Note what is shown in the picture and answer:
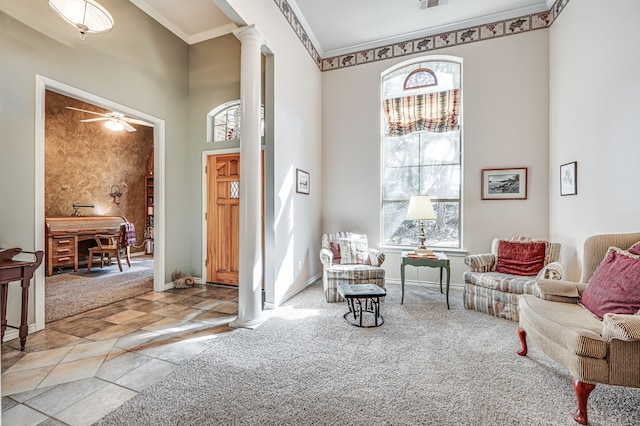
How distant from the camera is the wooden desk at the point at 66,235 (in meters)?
5.08

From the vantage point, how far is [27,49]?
268 cm

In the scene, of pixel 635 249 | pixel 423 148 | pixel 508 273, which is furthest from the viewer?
pixel 423 148

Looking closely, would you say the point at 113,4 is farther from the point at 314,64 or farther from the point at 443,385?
the point at 443,385

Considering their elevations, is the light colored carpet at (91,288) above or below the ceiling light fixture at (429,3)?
below

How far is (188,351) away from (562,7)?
5642 mm

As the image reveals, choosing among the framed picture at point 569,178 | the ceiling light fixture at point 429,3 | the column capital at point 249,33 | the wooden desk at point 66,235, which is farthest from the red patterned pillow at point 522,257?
the wooden desk at point 66,235

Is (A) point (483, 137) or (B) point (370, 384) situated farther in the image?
(A) point (483, 137)

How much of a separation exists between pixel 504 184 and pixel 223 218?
4.18 m

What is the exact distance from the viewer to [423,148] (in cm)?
443

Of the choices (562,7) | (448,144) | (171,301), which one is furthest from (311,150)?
(562,7)

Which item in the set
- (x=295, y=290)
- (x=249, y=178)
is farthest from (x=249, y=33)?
(x=295, y=290)

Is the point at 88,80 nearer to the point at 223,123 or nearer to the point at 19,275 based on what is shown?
the point at 223,123

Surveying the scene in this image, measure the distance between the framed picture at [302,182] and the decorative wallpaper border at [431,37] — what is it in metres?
1.94

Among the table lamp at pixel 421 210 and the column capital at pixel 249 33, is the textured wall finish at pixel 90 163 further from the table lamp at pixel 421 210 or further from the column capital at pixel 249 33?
the table lamp at pixel 421 210
